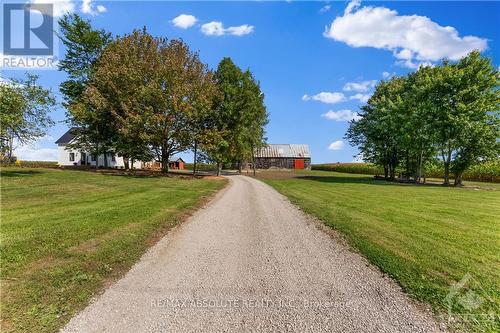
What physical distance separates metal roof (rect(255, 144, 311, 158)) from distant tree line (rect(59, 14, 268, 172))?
42.4m

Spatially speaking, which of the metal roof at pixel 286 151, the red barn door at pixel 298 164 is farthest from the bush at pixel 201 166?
the red barn door at pixel 298 164

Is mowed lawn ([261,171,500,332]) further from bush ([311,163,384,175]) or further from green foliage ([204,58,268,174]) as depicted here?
bush ([311,163,384,175])

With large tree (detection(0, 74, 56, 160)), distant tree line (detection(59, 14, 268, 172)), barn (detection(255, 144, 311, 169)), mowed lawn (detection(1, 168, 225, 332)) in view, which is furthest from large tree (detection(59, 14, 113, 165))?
barn (detection(255, 144, 311, 169))

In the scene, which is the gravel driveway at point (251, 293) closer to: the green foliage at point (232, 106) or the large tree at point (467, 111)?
the green foliage at point (232, 106)

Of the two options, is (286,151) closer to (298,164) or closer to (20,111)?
(298,164)

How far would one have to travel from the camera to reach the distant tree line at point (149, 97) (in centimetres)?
3306

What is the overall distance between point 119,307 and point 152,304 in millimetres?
527

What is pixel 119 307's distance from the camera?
4824 mm

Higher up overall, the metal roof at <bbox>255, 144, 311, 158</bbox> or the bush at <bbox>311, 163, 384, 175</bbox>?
the metal roof at <bbox>255, 144, 311, 158</bbox>

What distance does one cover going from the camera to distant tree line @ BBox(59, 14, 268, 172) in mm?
→ 33062

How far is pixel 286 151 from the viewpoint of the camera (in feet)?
285

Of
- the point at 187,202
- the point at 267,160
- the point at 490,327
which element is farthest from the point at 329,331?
the point at 267,160

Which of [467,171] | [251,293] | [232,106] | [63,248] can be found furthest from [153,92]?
[467,171]

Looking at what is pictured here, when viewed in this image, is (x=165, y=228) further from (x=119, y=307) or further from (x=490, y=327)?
(x=490, y=327)
